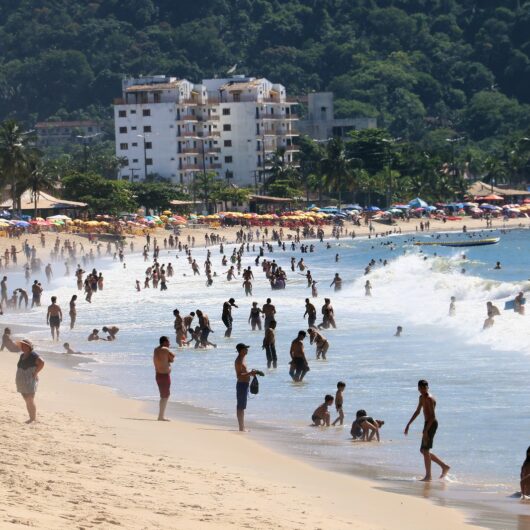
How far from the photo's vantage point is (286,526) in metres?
12.7

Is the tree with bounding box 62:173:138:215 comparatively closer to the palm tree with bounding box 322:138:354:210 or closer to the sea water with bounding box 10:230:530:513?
the palm tree with bounding box 322:138:354:210

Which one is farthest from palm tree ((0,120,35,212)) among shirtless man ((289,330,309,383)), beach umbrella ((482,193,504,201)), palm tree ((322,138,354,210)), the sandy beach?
the sandy beach

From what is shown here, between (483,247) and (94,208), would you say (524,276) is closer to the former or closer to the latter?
(483,247)

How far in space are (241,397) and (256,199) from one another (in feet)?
357

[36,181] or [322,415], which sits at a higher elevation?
[36,181]

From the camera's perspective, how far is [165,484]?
46.5 ft

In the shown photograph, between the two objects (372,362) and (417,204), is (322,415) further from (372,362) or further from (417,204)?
(417,204)

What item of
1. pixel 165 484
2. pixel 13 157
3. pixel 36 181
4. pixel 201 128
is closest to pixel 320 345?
pixel 165 484

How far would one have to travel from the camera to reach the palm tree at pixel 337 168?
132250 millimetres

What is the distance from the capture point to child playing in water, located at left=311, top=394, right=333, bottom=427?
20484 mm

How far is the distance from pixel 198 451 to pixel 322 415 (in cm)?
362

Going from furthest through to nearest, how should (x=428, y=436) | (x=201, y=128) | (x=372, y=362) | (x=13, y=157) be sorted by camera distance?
(x=201, y=128)
(x=13, y=157)
(x=372, y=362)
(x=428, y=436)

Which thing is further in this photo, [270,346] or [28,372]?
[270,346]

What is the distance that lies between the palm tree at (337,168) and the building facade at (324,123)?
3802 cm
